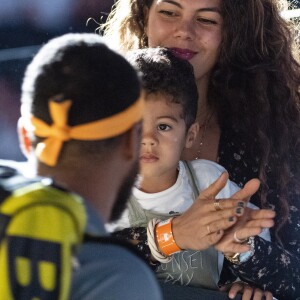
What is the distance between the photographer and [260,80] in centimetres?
342

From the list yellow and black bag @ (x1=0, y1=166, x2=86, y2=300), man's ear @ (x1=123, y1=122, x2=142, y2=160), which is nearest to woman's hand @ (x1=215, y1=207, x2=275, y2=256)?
man's ear @ (x1=123, y1=122, x2=142, y2=160)

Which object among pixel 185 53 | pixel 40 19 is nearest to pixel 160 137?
pixel 185 53

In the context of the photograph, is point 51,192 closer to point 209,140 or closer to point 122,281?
point 122,281

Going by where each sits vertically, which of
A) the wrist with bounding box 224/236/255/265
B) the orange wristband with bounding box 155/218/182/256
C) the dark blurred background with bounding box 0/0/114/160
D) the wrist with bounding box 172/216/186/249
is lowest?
A: the dark blurred background with bounding box 0/0/114/160

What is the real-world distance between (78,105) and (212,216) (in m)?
0.90

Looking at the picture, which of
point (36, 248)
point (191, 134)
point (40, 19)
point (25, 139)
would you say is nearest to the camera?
point (36, 248)

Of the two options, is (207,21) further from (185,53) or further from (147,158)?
(147,158)

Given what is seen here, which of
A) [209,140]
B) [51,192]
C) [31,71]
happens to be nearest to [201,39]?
[209,140]

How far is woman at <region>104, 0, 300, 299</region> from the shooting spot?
10.5 feet

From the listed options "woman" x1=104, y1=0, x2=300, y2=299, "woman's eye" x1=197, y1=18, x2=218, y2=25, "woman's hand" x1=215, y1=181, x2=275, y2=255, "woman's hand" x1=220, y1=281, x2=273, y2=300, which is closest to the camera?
"woman's hand" x1=215, y1=181, x2=275, y2=255

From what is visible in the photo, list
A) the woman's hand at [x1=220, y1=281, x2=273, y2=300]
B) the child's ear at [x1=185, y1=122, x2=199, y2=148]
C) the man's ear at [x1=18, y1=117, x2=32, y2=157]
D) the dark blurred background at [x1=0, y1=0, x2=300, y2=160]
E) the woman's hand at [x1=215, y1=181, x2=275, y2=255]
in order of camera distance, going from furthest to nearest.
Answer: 1. the dark blurred background at [x1=0, y1=0, x2=300, y2=160]
2. the child's ear at [x1=185, y1=122, x2=199, y2=148]
3. the woman's hand at [x1=220, y1=281, x2=273, y2=300]
4. the woman's hand at [x1=215, y1=181, x2=275, y2=255]
5. the man's ear at [x1=18, y1=117, x2=32, y2=157]

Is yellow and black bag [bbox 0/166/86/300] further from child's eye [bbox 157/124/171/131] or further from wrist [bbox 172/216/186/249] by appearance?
child's eye [bbox 157/124/171/131]

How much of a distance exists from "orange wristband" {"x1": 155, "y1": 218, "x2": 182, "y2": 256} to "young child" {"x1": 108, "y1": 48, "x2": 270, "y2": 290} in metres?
0.06

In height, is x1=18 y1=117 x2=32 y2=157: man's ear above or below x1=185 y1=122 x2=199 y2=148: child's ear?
above
